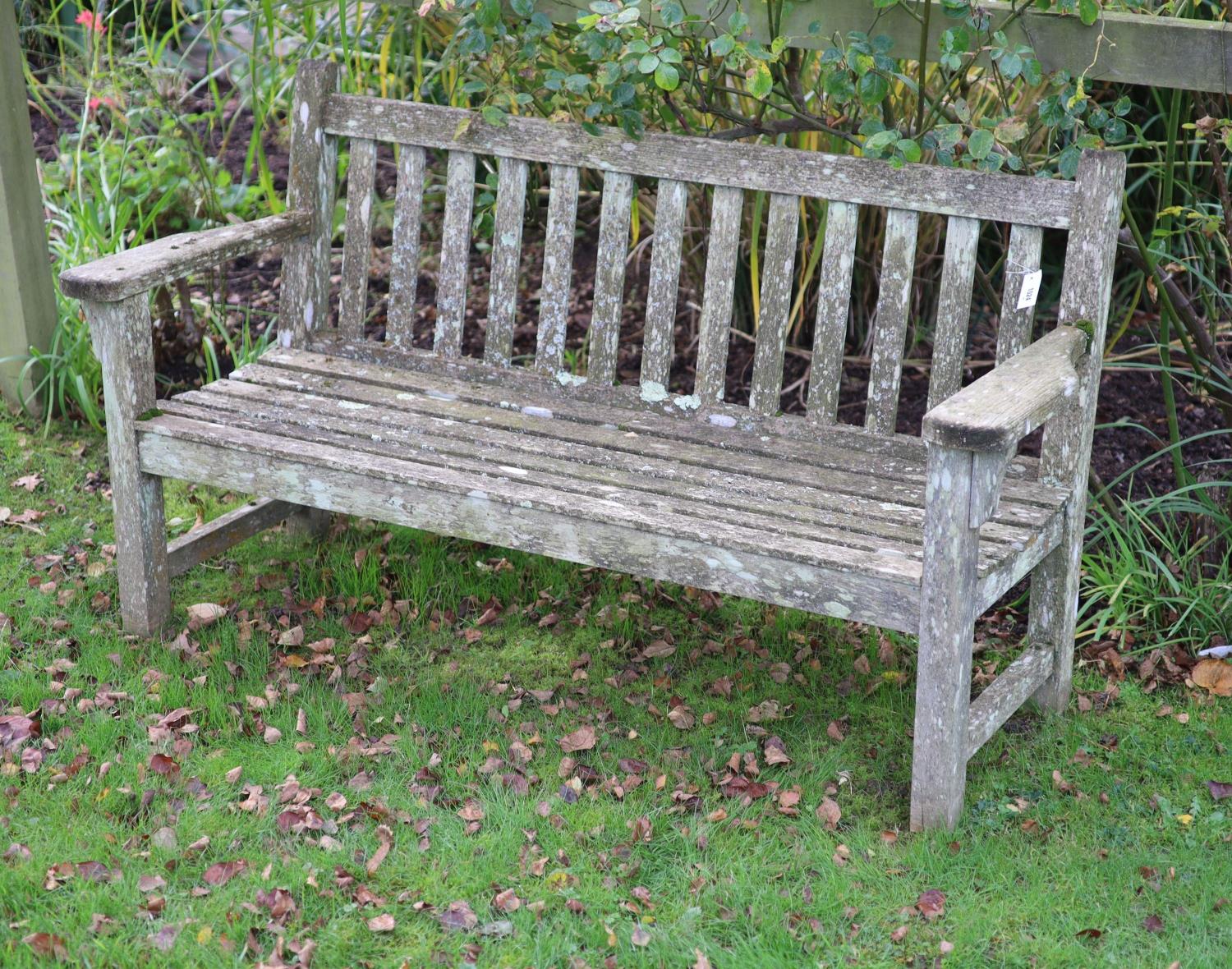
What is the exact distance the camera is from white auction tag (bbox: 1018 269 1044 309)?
112 inches

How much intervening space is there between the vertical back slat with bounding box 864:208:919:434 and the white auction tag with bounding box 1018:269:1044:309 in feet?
0.78

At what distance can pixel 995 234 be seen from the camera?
4.55 m

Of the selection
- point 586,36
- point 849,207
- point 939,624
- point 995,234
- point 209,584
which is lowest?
point 209,584

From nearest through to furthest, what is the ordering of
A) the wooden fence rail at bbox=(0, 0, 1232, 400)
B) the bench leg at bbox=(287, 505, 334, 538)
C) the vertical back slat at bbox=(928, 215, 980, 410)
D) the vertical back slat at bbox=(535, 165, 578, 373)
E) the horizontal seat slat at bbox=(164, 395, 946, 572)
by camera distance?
the horizontal seat slat at bbox=(164, 395, 946, 572), the wooden fence rail at bbox=(0, 0, 1232, 400), the vertical back slat at bbox=(928, 215, 980, 410), the vertical back slat at bbox=(535, 165, 578, 373), the bench leg at bbox=(287, 505, 334, 538)

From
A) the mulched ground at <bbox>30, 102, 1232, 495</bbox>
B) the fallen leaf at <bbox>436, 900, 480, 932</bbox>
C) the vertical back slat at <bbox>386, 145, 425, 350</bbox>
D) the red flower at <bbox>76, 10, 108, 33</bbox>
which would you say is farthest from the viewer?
the red flower at <bbox>76, 10, 108, 33</bbox>

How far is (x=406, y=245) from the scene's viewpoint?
136 inches

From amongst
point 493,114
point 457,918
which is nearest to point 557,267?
point 493,114

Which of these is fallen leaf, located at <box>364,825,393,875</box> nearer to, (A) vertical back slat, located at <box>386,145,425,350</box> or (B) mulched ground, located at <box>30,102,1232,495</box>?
(A) vertical back slat, located at <box>386,145,425,350</box>

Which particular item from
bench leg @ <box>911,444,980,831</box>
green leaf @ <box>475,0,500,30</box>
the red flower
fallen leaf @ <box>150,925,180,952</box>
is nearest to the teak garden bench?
bench leg @ <box>911,444,980,831</box>

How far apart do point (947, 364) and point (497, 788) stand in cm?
129

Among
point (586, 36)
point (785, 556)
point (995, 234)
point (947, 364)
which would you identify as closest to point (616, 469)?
point (785, 556)

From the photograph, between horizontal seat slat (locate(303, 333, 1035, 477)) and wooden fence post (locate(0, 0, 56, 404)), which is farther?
wooden fence post (locate(0, 0, 56, 404))

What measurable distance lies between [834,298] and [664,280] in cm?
40

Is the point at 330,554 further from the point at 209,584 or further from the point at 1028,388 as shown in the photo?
the point at 1028,388
